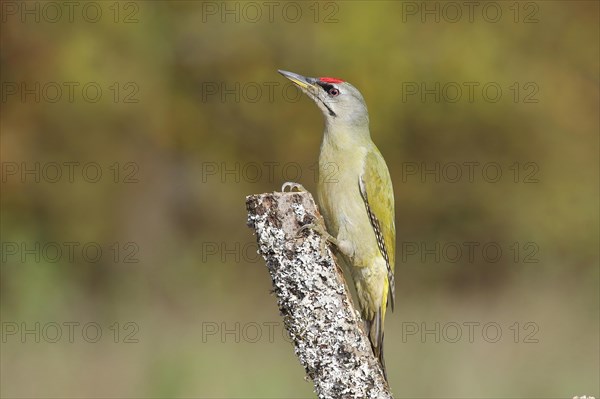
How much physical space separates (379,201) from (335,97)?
0.71 m

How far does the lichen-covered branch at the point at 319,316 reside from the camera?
414cm

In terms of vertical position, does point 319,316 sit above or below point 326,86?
below

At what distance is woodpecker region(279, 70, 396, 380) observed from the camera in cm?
571

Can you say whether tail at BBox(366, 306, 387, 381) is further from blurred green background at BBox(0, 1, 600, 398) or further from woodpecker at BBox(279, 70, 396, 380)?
blurred green background at BBox(0, 1, 600, 398)

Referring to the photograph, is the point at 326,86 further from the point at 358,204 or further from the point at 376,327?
the point at 376,327

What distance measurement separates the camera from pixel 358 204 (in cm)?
573

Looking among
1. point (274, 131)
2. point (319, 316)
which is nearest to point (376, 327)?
point (319, 316)

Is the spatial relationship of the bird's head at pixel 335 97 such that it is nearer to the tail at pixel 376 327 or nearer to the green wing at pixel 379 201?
the green wing at pixel 379 201

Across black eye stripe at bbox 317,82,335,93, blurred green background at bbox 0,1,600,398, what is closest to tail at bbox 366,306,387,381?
black eye stripe at bbox 317,82,335,93

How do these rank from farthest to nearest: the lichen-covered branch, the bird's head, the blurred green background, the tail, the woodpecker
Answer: the blurred green background → the bird's head → the woodpecker → the tail → the lichen-covered branch

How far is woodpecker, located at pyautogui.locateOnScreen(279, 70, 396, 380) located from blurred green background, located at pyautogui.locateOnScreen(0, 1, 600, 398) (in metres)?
4.40

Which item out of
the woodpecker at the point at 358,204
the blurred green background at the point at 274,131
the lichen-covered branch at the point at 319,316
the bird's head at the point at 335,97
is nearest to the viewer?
the lichen-covered branch at the point at 319,316

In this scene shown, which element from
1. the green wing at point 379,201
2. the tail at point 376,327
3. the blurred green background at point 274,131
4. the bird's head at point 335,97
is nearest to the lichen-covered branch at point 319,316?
the tail at point 376,327

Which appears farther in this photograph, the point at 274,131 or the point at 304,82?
the point at 274,131
